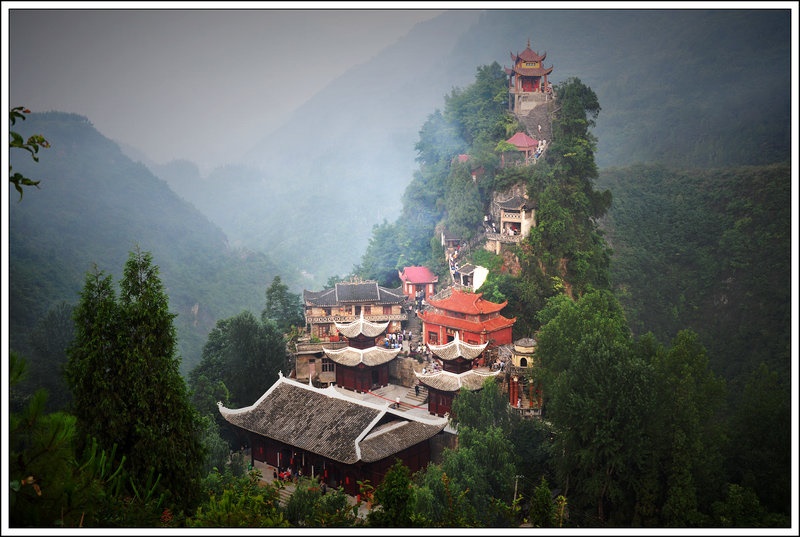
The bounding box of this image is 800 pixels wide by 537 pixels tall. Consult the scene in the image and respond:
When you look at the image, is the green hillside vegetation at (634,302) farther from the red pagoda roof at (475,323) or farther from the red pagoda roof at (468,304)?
the red pagoda roof at (468,304)

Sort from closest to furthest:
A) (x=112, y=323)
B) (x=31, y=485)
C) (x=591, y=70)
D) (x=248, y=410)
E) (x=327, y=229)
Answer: (x=31, y=485) < (x=112, y=323) < (x=248, y=410) < (x=591, y=70) < (x=327, y=229)

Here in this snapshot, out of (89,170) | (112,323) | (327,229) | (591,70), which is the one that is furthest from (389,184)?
(112,323)

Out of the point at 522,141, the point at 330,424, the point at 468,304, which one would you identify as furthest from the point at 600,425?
the point at 522,141

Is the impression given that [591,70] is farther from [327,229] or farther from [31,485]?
[31,485]

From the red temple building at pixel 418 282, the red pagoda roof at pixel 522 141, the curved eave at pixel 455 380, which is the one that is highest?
the red pagoda roof at pixel 522 141

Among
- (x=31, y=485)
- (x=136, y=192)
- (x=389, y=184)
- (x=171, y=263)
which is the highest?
(x=389, y=184)

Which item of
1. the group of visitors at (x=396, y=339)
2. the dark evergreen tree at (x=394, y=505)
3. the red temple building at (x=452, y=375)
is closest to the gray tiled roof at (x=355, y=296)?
the group of visitors at (x=396, y=339)

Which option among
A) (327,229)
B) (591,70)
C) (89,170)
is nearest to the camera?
(89,170)
